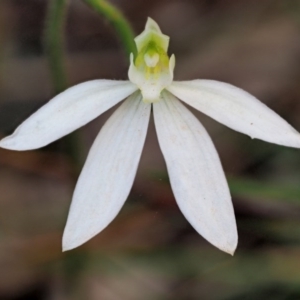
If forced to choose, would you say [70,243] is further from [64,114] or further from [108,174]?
[64,114]

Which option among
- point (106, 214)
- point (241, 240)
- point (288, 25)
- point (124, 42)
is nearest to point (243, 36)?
point (288, 25)

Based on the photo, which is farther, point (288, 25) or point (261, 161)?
point (288, 25)

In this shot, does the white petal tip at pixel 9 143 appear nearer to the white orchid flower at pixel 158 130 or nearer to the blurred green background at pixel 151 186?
the white orchid flower at pixel 158 130

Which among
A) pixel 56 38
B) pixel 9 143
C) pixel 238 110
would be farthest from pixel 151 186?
pixel 9 143

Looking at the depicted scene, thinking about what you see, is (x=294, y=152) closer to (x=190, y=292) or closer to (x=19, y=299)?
(x=190, y=292)

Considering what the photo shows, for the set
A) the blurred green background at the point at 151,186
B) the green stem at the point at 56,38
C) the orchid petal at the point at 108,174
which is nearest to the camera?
the orchid petal at the point at 108,174

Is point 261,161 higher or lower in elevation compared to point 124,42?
higher

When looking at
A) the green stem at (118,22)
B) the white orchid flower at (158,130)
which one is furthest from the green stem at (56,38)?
the white orchid flower at (158,130)
